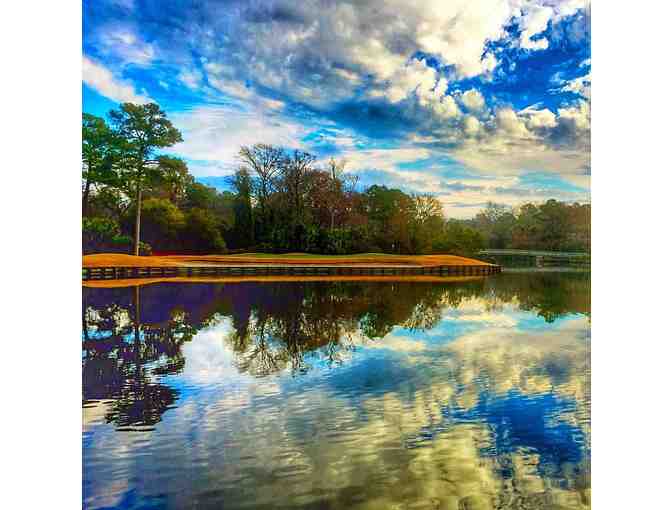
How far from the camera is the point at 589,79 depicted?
5.12 meters

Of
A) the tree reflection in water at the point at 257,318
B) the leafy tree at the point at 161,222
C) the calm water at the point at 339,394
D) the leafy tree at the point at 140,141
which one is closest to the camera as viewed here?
the calm water at the point at 339,394

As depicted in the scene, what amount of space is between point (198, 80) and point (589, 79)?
340 cm

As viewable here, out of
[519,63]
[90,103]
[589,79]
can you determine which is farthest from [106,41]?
[589,79]

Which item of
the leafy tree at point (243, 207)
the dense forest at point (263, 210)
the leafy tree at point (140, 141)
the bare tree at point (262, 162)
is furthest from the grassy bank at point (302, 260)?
the bare tree at point (262, 162)

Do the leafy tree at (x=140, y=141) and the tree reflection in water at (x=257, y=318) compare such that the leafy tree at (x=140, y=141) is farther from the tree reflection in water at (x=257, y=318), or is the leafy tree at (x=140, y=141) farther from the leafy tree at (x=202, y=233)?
the tree reflection in water at (x=257, y=318)

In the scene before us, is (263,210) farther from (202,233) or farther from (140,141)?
(140,141)

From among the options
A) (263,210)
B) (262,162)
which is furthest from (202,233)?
(262,162)

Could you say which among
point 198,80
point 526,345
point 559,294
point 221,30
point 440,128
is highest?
point 221,30

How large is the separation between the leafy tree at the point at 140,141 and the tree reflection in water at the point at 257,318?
0.58 meters

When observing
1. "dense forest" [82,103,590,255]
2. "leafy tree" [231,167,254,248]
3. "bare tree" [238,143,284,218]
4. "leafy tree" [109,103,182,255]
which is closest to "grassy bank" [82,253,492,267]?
"dense forest" [82,103,590,255]

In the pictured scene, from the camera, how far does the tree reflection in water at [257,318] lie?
14.6ft

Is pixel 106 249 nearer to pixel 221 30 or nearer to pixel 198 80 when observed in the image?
pixel 198 80
